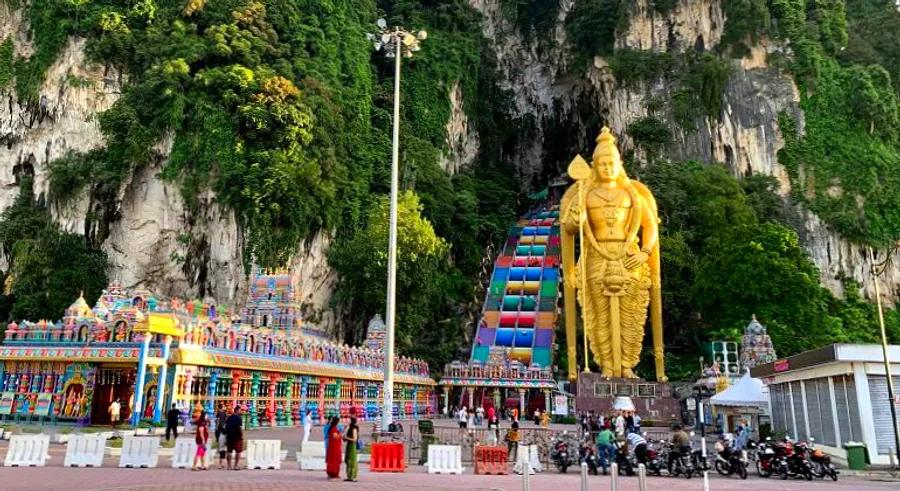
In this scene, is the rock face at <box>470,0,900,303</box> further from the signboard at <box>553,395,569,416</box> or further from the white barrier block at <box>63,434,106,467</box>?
the white barrier block at <box>63,434,106,467</box>

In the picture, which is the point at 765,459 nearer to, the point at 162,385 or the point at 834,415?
the point at 834,415

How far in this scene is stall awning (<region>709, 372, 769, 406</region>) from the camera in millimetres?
19016

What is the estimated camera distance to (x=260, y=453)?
11.9m

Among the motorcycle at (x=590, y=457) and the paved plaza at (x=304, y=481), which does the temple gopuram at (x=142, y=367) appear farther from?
the motorcycle at (x=590, y=457)

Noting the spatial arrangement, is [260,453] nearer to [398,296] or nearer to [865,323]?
[398,296]

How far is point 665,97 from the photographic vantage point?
44875 millimetres

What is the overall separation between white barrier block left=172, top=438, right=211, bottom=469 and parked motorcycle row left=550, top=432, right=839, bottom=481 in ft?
21.5

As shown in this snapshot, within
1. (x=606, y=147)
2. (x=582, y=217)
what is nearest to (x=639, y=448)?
(x=582, y=217)

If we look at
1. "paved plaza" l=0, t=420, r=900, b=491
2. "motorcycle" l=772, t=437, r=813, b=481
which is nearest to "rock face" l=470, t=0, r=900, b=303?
"motorcycle" l=772, t=437, r=813, b=481

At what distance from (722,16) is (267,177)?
32.9 m

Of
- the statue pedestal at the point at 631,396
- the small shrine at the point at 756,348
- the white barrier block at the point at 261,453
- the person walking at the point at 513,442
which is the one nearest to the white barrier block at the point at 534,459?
the person walking at the point at 513,442

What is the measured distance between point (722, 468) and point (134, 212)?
28093 mm

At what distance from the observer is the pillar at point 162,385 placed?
1622 centimetres

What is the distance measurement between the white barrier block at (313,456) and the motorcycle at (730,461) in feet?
23.5
